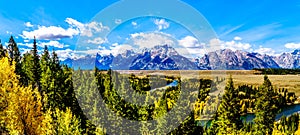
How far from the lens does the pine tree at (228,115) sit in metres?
57.0

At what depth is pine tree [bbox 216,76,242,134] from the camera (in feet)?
187

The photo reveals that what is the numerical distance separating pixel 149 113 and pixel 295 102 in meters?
147

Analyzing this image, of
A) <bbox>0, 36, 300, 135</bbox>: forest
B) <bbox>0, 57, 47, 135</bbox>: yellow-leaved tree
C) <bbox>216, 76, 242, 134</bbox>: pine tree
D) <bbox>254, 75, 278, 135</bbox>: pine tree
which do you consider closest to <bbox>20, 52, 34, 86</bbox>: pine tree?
<bbox>0, 36, 300, 135</bbox>: forest

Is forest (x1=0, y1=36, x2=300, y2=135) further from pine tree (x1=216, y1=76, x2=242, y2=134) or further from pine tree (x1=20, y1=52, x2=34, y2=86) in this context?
pine tree (x1=20, y1=52, x2=34, y2=86)

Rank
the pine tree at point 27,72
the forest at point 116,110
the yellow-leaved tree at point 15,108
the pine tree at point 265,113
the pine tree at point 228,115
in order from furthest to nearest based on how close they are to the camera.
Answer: the pine tree at point 27,72 → the pine tree at point 265,113 → the pine tree at point 228,115 → the forest at point 116,110 → the yellow-leaved tree at point 15,108

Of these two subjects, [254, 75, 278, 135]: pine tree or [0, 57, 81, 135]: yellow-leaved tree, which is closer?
[0, 57, 81, 135]: yellow-leaved tree

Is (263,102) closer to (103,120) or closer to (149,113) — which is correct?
(149,113)

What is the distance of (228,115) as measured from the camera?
57.8 meters

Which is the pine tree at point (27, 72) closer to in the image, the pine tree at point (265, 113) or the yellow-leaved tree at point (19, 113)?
the yellow-leaved tree at point (19, 113)

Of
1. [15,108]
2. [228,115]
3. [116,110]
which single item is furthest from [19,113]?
[228,115]

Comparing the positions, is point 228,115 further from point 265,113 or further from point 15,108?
point 15,108

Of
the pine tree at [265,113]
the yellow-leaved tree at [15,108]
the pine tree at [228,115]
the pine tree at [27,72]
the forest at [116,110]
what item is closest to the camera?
the yellow-leaved tree at [15,108]

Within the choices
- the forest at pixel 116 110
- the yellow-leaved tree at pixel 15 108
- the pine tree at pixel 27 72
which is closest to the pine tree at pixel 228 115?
the forest at pixel 116 110

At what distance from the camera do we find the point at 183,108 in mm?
50562
